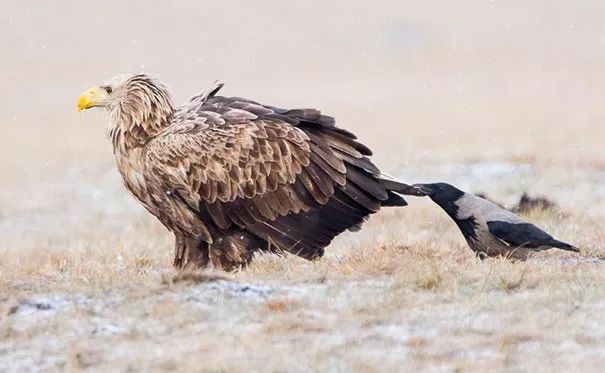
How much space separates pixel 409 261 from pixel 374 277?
0.46 m

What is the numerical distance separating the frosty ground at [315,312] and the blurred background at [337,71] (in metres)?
8.42

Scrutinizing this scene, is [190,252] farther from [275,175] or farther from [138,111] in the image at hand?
[138,111]

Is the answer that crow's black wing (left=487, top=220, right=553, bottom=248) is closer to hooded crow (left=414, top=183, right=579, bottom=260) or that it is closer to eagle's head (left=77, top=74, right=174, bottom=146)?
hooded crow (left=414, top=183, right=579, bottom=260)

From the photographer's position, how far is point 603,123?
87.7 ft

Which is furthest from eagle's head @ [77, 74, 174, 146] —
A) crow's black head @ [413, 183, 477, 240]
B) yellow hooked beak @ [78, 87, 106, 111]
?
crow's black head @ [413, 183, 477, 240]

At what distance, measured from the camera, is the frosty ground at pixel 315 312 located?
680 cm

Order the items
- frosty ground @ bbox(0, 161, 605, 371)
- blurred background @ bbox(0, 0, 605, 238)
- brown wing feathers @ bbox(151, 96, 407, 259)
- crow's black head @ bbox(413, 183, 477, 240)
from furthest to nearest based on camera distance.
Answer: blurred background @ bbox(0, 0, 605, 238), crow's black head @ bbox(413, 183, 477, 240), brown wing feathers @ bbox(151, 96, 407, 259), frosty ground @ bbox(0, 161, 605, 371)

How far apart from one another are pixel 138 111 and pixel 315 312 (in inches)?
112

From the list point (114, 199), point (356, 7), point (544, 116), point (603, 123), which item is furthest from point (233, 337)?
point (356, 7)

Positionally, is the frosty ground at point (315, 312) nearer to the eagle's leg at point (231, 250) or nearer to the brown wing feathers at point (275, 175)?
the eagle's leg at point (231, 250)

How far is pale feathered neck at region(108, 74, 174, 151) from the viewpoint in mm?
9727

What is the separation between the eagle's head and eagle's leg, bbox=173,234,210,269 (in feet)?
2.81

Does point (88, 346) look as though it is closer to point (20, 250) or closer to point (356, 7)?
point (20, 250)

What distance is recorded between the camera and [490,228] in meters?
Result: 10.1
